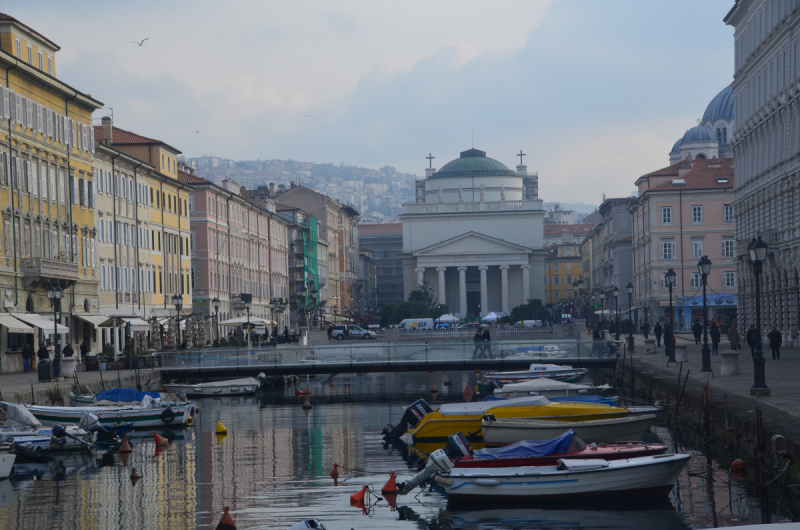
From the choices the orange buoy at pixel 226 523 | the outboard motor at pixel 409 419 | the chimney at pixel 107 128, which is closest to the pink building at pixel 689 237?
the chimney at pixel 107 128

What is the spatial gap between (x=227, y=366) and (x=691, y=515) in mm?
34386

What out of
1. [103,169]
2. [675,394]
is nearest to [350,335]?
[103,169]

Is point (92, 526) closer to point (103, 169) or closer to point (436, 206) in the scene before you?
point (103, 169)

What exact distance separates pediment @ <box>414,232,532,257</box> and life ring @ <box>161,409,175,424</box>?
418ft

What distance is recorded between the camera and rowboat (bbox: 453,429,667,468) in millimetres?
22094

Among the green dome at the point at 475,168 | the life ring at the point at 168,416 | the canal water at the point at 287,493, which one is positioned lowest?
the canal water at the point at 287,493

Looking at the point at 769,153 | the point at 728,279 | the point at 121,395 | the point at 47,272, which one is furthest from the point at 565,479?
the point at 728,279

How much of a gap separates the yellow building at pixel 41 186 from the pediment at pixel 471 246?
10292 cm

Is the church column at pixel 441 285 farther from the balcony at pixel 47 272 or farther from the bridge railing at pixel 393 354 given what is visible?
the bridge railing at pixel 393 354

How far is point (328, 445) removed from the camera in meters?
32.7

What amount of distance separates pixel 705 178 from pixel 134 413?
75.6 m

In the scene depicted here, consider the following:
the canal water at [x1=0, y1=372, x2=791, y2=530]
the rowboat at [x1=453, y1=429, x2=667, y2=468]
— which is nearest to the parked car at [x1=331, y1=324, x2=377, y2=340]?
the canal water at [x1=0, y1=372, x2=791, y2=530]

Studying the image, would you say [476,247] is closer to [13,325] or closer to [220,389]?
[220,389]

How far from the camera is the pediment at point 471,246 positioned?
538 feet
